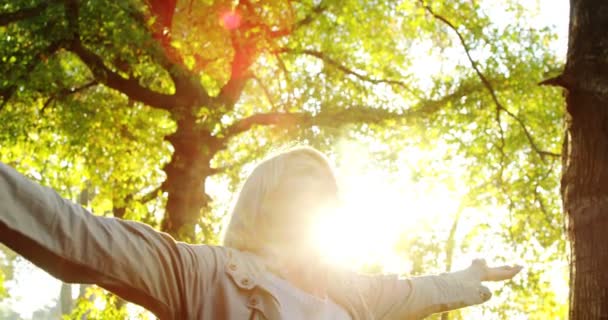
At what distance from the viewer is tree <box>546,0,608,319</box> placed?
11.8 feet

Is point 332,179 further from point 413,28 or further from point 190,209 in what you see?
point 413,28

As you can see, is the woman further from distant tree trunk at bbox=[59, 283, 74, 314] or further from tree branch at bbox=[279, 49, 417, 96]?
distant tree trunk at bbox=[59, 283, 74, 314]

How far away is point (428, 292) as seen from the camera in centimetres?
333

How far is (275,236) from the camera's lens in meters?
2.65

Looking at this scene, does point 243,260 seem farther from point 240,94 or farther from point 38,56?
point 240,94

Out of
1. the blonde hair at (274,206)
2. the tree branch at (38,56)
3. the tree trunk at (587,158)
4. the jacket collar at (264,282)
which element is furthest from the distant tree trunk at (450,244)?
the blonde hair at (274,206)

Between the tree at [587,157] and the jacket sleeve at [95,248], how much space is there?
2381 millimetres

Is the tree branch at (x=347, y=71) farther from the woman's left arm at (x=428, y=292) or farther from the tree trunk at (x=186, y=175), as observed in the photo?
the woman's left arm at (x=428, y=292)

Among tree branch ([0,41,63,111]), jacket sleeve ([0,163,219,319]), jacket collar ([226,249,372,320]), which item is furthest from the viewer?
tree branch ([0,41,63,111])

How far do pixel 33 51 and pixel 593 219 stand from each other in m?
9.50

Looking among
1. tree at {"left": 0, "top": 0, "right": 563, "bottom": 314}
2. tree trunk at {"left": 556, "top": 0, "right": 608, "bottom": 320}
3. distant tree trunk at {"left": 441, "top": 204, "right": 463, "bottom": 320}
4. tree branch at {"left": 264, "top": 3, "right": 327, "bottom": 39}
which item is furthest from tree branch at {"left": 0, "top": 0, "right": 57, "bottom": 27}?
distant tree trunk at {"left": 441, "top": 204, "right": 463, "bottom": 320}

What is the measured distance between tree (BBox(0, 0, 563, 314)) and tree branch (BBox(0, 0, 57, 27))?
26mm

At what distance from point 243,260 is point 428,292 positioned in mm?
1253

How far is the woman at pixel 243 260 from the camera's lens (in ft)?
5.60
